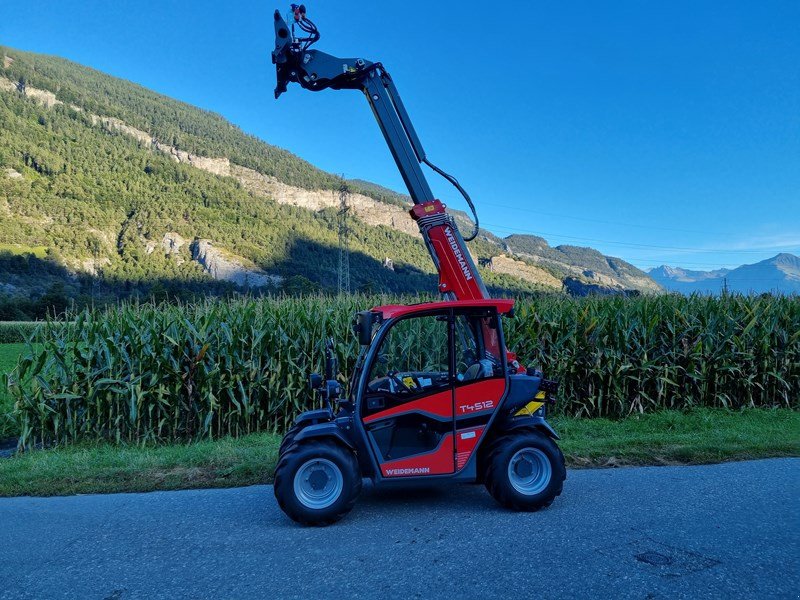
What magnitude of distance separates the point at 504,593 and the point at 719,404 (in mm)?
9117

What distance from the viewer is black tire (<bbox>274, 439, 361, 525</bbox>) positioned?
182 inches

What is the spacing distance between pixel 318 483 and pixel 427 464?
3.12 ft

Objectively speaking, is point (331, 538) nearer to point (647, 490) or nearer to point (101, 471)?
point (647, 490)

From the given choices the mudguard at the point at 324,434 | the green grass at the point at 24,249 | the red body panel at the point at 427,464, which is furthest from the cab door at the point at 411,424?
the green grass at the point at 24,249

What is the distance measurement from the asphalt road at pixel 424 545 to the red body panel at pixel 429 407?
0.85m

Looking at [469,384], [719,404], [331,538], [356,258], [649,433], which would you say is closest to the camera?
[331,538]

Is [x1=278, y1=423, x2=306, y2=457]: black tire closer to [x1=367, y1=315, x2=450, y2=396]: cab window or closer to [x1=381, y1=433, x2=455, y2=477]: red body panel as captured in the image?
[x1=381, y1=433, x2=455, y2=477]: red body panel

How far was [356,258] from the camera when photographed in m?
122

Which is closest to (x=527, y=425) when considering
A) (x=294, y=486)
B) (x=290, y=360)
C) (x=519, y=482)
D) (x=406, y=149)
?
(x=519, y=482)

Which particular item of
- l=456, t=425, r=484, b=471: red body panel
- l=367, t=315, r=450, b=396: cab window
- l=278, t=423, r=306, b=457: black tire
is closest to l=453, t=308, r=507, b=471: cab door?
l=456, t=425, r=484, b=471: red body panel

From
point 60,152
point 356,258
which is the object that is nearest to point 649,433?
point 356,258

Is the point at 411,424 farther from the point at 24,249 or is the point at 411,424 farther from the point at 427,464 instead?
the point at 24,249

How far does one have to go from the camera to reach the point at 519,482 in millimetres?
4980

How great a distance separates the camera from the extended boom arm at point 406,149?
6.53 metres
